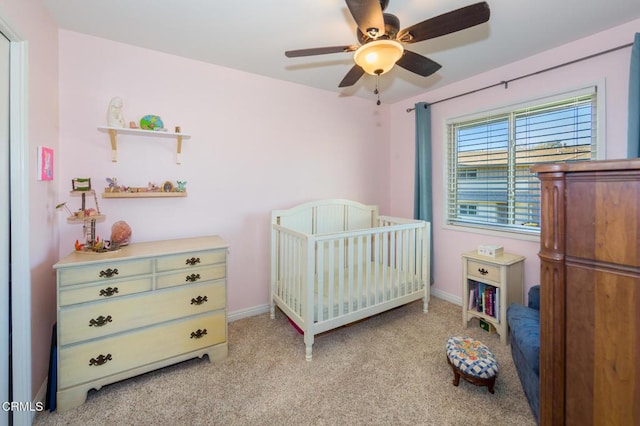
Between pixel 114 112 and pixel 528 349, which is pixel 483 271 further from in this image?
pixel 114 112

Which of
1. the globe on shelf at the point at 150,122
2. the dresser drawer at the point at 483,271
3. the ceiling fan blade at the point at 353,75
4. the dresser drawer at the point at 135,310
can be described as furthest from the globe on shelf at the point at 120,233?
the dresser drawer at the point at 483,271

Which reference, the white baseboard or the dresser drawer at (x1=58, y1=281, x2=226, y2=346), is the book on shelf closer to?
the white baseboard

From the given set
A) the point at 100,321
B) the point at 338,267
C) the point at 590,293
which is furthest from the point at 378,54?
the point at 100,321

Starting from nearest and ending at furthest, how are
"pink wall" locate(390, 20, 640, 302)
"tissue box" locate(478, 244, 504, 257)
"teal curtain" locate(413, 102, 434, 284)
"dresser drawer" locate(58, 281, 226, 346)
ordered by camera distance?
"dresser drawer" locate(58, 281, 226, 346)
"pink wall" locate(390, 20, 640, 302)
"tissue box" locate(478, 244, 504, 257)
"teal curtain" locate(413, 102, 434, 284)

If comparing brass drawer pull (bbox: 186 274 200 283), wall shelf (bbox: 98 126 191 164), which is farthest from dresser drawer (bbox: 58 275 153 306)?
wall shelf (bbox: 98 126 191 164)

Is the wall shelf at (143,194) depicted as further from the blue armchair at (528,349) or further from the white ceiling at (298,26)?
the blue armchair at (528,349)

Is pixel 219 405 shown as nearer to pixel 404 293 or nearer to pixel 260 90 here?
pixel 404 293

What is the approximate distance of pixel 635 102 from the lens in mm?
1827

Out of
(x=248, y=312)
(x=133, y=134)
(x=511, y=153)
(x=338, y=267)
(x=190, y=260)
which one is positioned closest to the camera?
(x=190, y=260)

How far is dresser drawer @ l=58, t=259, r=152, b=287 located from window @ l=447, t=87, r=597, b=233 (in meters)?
3.07

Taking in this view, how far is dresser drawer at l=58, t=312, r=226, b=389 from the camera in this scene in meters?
1.62

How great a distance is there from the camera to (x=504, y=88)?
2.64 metres

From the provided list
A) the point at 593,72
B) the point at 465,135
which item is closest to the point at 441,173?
the point at 465,135

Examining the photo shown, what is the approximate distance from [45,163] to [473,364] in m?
2.96
